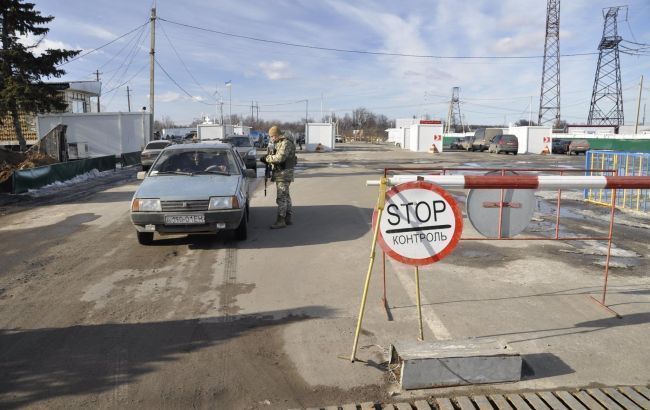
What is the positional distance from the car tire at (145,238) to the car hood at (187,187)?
69 centimetres

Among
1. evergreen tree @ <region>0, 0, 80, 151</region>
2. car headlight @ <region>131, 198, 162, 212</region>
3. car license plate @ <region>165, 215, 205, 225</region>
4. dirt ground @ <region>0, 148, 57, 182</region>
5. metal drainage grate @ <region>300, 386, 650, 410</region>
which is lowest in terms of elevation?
metal drainage grate @ <region>300, 386, 650, 410</region>

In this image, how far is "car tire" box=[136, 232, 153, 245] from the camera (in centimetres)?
768

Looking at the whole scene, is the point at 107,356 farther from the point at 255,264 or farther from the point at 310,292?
the point at 255,264

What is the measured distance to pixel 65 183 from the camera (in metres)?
17.8

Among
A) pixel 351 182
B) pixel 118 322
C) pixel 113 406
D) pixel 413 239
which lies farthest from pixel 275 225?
pixel 351 182

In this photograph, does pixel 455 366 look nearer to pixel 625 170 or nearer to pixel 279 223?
pixel 279 223

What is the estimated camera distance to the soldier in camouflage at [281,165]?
890 centimetres

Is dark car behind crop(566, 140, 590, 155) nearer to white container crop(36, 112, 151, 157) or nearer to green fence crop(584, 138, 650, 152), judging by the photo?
green fence crop(584, 138, 650, 152)

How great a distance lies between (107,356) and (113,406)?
77 cm

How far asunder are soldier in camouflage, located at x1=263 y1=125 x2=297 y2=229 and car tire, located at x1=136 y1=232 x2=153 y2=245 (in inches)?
87.4

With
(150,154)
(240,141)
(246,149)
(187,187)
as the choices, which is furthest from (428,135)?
(187,187)

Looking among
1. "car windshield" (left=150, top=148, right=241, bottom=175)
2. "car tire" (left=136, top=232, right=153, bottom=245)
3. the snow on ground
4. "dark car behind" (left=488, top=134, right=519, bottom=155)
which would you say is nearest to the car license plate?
"car tire" (left=136, top=232, right=153, bottom=245)

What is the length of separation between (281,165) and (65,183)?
12.3 metres

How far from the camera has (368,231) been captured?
29.2ft
